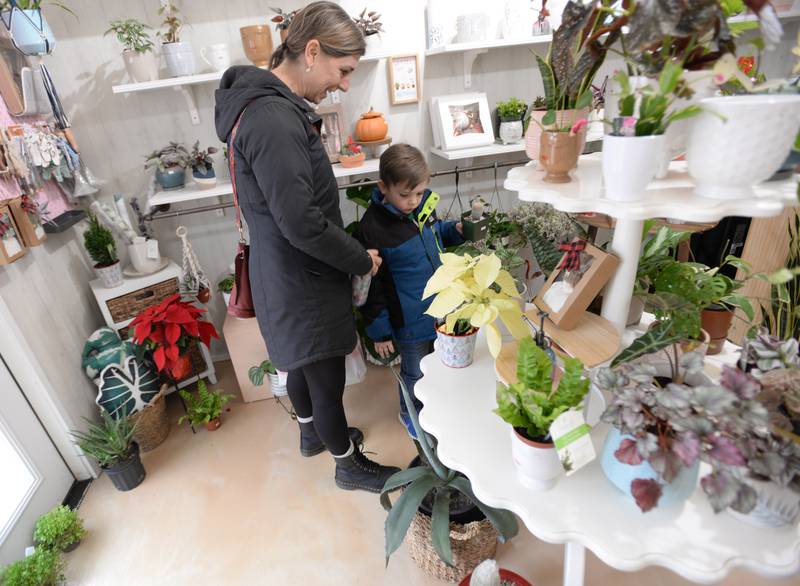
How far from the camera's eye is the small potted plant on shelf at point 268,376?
6.54 ft

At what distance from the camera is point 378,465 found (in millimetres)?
1701

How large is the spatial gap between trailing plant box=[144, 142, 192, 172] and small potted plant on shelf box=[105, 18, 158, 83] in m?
0.29

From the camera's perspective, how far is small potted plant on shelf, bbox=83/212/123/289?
1.93 meters

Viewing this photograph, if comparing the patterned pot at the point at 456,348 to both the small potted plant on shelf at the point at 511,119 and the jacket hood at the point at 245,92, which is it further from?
the small potted plant on shelf at the point at 511,119

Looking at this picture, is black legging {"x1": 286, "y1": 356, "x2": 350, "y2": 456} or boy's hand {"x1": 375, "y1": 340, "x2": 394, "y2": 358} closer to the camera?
black legging {"x1": 286, "y1": 356, "x2": 350, "y2": 456}

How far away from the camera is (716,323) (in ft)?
3.40

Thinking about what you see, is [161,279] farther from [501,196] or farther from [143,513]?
[501,196]

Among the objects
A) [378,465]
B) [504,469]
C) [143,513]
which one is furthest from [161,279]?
[504,469]

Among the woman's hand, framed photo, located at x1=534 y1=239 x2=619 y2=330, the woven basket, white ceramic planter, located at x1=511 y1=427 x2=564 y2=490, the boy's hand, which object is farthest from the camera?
→ the woven basket

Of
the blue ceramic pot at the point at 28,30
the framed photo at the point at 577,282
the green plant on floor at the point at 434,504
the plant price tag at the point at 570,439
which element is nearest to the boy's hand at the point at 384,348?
the green plant on floor at the point at 434,504

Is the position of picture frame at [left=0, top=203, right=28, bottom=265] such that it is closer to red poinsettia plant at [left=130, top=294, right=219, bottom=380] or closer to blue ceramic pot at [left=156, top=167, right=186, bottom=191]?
red poinsettia plant at [left=130, top=294, right=219, bottom=380]

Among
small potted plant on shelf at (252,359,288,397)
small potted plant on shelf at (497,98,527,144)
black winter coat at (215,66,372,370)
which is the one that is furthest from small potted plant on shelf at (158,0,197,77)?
small potted plant on shelf at (497,98,527,144)

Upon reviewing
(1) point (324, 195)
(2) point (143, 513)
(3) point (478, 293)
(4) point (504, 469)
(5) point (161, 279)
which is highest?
(1) point (324, 195)

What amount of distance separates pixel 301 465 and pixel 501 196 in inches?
69.0
